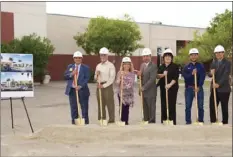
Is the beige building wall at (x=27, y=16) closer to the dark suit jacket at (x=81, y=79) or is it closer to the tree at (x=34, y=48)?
the tree at (x=34, y=48)

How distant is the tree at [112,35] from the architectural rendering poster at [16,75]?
70.3 feet

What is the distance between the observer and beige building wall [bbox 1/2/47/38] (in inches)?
1082

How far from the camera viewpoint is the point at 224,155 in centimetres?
687

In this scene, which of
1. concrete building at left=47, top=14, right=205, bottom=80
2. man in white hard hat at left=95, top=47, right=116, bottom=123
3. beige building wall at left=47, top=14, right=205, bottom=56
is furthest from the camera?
beige building wall at left=47, top=14, right=205, bottom=56

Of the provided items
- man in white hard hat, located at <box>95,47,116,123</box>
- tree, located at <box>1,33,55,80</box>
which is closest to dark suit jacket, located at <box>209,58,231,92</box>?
man in white hard hat, located at <box>95,47,116,123</box>

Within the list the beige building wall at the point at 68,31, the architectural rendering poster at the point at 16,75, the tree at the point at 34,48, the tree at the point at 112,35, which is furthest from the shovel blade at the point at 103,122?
the beige building wall at the point at 68,31

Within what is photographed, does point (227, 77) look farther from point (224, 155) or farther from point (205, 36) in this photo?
point (205, 36)

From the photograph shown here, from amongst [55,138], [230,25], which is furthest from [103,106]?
[230,25]

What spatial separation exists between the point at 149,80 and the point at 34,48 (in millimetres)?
16330

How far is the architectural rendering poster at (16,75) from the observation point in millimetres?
8797

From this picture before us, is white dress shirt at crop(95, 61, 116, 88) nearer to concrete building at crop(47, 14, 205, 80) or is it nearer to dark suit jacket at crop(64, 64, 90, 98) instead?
dark suit jacket at crop(64, 64, 90, 98)

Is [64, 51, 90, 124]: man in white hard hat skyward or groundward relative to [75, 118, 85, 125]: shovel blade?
skyward

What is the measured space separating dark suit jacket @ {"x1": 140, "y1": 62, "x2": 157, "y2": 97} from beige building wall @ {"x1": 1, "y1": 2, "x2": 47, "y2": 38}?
65.4 ft

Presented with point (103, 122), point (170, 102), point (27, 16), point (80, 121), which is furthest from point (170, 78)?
point (27, 16)
